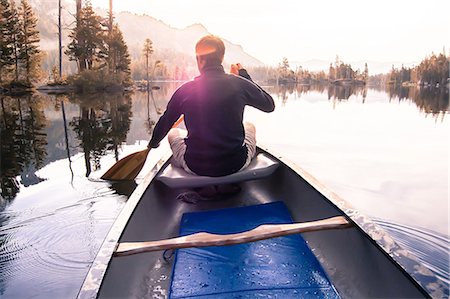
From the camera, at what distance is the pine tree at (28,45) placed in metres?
32.5

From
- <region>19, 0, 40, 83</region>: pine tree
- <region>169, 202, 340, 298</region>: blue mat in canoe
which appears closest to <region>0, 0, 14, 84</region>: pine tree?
<region>19, 0, 40, 83</region>: pine tree

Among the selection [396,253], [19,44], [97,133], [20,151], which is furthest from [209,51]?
[19,44]

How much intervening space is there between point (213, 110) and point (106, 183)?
2792 mm

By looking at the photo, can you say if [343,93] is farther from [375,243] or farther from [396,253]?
[396,253]

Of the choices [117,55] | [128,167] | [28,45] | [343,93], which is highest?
[28,45]

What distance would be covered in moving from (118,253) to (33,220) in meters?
2.58

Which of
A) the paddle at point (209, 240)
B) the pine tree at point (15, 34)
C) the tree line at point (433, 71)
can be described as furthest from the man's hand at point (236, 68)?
the tree line at point (433, 71)

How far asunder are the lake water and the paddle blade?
0.53 ft

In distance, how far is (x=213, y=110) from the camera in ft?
9.38

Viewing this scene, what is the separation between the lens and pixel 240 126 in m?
3.04

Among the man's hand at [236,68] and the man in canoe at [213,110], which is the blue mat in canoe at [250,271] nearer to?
the man in canoe at [213,110]

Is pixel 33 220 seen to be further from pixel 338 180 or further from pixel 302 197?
pixel 338 180

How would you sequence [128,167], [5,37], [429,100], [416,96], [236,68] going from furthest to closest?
1. [5,37]
2. [416,96]
3. [429,100]
4. [128,167]
5. [236,68]

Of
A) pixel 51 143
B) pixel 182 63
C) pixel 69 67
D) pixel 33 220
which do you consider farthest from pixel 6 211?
pixel 182 63
